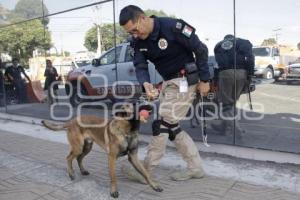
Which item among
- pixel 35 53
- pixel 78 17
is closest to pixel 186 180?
pixel 78 17

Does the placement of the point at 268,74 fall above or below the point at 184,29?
below

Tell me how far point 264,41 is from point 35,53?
7578 millimetres

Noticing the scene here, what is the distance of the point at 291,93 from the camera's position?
18.4ft

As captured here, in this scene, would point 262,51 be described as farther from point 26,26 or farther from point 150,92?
point 26,26

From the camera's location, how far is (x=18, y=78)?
1187 centimetres

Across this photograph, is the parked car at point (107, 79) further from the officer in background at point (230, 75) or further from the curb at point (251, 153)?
the curb at point (251, 153)

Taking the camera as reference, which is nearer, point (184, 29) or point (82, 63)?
point (184, 29)

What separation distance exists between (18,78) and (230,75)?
781 cm

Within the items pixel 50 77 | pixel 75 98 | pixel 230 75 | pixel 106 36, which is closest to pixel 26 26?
pixel 50 77

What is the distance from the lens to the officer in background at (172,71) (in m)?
4.41

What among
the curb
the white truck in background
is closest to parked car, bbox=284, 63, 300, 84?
the white truck in background

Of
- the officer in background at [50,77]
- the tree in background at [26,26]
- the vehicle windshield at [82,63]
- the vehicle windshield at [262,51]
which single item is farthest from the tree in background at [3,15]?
the vehicle windshield at [262,51]

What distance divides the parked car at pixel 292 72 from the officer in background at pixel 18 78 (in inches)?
307

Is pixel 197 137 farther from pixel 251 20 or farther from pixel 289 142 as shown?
pixel 251 20
